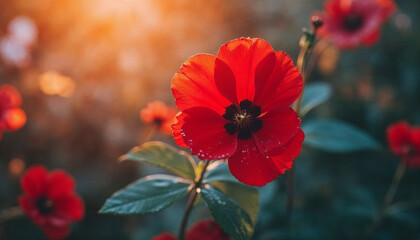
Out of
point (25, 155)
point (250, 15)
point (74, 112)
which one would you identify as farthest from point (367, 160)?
point (25, 155)

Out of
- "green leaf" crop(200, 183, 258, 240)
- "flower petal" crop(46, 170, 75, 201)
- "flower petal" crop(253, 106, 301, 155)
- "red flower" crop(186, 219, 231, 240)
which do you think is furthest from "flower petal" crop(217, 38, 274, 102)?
"flower petal" crop(46, 170, 75, 201)

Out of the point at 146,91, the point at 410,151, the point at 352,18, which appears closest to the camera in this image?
the point at 410,151

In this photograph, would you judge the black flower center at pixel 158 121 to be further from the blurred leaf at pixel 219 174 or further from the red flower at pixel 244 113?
the red flower at pixel 244 113

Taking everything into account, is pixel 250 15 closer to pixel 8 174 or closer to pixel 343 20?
pixel 343 20

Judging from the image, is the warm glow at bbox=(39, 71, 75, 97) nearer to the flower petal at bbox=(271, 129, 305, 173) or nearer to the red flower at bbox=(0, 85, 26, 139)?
the red flower at bbox=(0, 85, 26, 139)

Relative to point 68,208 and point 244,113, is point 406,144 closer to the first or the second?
point 244,113

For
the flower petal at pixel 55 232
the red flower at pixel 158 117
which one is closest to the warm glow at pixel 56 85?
the red flower at pixel 158 117

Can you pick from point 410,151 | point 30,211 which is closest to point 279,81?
point 30,211
